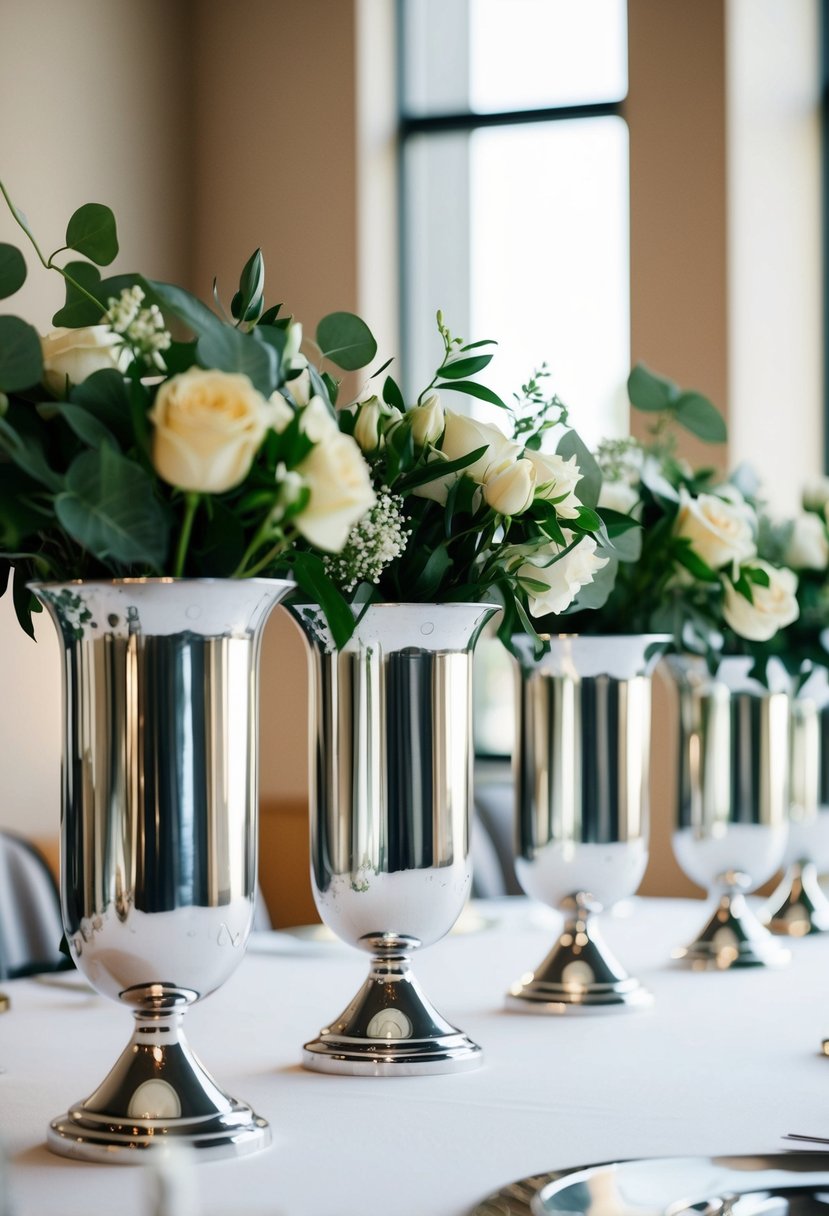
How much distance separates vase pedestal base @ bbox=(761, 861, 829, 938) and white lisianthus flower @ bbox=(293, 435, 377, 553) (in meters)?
1.29

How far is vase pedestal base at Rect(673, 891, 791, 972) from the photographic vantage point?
67.7 inches

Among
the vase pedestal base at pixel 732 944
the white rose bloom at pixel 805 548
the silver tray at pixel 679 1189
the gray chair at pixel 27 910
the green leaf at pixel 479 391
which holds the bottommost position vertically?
the gray chair at pixel 27 910

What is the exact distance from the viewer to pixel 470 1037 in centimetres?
131

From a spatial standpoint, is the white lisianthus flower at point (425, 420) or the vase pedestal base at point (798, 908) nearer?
the white lisianthus flower at point (425, 420)

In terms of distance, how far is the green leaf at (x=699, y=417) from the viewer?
1729 millimetres

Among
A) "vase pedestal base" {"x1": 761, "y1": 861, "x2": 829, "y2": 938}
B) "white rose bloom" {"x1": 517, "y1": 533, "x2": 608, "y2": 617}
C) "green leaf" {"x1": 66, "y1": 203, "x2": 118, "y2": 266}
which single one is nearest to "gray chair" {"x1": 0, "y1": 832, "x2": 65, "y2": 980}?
"vase pedestal base" {"x1": 761, "y1": 861, "x2": 829, "y2": 938}

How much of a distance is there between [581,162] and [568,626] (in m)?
3.12

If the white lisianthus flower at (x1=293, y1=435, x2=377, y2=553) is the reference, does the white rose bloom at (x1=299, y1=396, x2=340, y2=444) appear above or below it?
above

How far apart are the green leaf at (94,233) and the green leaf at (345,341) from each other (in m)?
0.16

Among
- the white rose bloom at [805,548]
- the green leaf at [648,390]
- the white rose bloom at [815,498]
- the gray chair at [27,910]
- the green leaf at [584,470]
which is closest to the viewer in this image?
the green leaf at [584,470]

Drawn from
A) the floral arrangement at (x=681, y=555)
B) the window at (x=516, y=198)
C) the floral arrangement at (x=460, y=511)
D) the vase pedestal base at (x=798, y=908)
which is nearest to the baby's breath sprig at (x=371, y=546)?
the floral arrangement at (x=460, y=511)

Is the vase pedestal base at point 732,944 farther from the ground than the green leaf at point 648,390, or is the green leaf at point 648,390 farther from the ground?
the green leaf at point 648,390

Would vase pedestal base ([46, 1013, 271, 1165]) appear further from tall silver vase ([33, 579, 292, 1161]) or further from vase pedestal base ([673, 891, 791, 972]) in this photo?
vase pedestal base ([673, 891, 791, 972])

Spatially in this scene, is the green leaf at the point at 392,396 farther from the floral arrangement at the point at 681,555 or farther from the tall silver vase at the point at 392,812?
the floral arrangement at the point at 681,555
